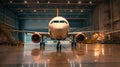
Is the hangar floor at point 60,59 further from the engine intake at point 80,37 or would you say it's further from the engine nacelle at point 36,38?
the engine nacelle at point 36,38

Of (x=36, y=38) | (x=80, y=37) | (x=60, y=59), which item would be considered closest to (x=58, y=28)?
(x=80, y=37)

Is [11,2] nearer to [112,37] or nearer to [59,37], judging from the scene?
[112,37]

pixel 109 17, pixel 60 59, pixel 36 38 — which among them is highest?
pixel 109 17

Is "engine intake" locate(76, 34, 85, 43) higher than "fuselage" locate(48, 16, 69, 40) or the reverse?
the reverse

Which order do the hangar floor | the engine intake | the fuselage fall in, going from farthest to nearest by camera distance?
1. the engine intake
2. the fuselage
3. the hangar floor

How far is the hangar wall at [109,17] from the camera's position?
34.4 meters

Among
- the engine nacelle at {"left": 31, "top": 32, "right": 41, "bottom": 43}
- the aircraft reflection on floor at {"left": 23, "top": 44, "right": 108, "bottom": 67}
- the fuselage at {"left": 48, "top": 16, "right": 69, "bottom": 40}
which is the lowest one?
the aircraft reflection on floor at {"left": 23, "top": 44, "right": 108, "bottom": 67}

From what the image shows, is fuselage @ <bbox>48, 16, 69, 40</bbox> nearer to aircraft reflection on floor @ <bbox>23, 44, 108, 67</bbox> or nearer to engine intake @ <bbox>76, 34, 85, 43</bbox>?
engine intake @ <bbox>76, 34, 85, 43</bbox>

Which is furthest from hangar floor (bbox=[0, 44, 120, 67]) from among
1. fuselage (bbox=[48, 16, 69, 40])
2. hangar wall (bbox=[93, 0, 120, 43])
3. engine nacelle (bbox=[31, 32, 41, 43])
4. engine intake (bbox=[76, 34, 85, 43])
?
hangar wall (bbox=[93, 0, 120, 43])

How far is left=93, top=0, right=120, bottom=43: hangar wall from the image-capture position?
34438 millimetres

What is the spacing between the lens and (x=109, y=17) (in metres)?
39.1

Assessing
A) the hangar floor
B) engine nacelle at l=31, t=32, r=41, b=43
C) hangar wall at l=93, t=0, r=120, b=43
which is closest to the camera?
the hangar floor

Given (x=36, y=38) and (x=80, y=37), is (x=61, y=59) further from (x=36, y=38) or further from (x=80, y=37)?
(x=36, y=38)

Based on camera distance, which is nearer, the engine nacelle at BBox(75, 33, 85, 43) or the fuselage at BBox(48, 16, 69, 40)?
the fuselage at BBox(48, 16, 69, 40)
